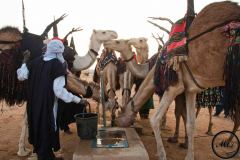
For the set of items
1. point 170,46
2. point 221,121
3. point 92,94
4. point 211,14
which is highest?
point 211,14

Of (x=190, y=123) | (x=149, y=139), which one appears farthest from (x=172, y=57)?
(x=149, y=139)

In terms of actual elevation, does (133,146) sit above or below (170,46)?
below

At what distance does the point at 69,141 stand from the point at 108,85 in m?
2.33

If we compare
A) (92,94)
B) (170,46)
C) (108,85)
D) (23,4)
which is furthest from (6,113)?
(170,46)

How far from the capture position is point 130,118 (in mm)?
6609

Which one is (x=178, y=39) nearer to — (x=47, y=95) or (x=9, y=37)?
(x=47, y=95)

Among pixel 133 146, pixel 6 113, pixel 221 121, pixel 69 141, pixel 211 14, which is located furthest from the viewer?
pixel 6 113

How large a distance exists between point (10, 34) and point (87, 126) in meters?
2.77

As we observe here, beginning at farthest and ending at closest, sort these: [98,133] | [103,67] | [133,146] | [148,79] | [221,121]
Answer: [221,121], [103,67], [148,79], [98,133], [133,146]

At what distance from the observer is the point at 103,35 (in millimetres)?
7957

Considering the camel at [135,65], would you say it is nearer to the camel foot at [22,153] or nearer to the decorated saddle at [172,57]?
the decorated saddle at [172,57]

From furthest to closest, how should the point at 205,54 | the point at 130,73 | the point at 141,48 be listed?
1. the point at 141,48
2. the point at 130,73
3. the point at 205,54

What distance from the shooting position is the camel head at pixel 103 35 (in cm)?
793

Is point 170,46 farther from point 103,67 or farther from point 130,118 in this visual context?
point 103,67
